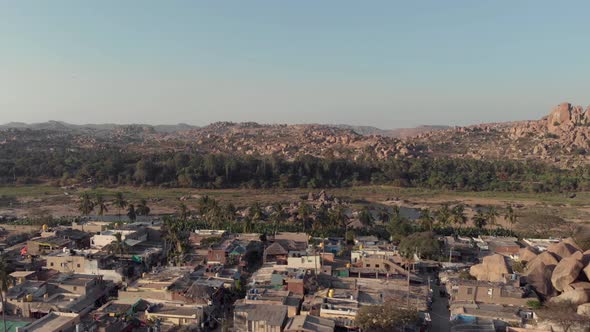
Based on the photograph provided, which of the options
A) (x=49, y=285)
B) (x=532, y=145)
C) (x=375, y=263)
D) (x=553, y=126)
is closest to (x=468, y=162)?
(x=532, y=145)

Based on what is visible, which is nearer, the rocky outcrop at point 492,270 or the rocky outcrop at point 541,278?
the rocky outcrop at point 541,278

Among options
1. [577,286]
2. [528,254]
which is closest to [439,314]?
[577,286]

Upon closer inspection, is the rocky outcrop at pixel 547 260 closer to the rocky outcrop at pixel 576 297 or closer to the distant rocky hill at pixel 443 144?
the rocky outcrop at pixel 576 297

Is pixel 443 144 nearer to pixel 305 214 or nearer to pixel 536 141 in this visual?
pixel 536 141

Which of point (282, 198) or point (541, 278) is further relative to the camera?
point (282, 198)

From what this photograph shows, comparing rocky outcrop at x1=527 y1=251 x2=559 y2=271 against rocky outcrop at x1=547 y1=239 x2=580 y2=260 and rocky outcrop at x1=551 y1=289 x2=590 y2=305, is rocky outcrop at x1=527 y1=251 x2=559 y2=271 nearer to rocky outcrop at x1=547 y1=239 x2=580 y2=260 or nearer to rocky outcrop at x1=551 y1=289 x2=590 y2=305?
rocky outcrop at x1=547 y1=239 x2=580 y2=260

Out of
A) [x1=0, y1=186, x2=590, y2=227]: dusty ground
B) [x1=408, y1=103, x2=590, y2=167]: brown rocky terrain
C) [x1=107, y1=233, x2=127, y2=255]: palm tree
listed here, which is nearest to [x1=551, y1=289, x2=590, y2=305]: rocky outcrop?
[x1=107, y1=233, x2=127, y2=255]: palm tree

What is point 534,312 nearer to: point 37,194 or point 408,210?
point 408,210

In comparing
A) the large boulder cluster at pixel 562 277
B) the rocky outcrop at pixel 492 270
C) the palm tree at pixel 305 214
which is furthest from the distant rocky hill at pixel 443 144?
the rocky outcrop at pixel 492 270
